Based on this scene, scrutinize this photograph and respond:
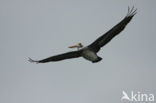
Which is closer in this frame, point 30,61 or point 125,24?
point 125,24

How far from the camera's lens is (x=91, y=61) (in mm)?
40000

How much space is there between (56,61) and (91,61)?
110 inches

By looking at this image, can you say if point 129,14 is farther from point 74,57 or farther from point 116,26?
point 74,57

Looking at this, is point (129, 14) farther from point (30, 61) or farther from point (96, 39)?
point (30, 61)

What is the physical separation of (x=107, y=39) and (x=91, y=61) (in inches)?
52.1

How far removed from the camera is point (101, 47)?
40.4 m

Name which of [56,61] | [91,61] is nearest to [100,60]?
[91,61]

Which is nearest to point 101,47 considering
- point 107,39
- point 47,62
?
point 107,39

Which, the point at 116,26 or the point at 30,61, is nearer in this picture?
the point at 116,26

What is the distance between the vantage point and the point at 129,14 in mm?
40062

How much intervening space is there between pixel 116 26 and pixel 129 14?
0.88 m

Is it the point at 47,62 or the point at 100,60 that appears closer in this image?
the point at 100,60

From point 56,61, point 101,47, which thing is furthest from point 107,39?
point 56,61

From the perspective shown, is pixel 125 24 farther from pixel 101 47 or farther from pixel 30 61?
pixel 30 61
